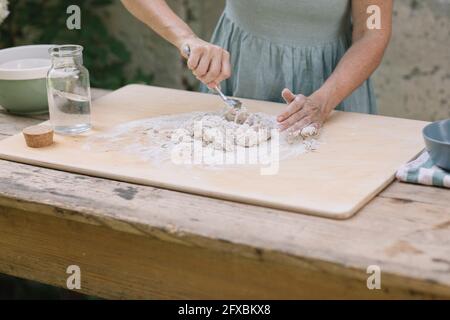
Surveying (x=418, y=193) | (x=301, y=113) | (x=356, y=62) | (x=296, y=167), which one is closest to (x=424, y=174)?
(x=418, y=193)

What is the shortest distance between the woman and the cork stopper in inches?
14.8

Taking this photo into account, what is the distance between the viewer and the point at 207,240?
3.88 ft

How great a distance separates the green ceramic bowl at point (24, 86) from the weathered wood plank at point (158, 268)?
1.50 feet

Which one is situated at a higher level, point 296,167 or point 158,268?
point 296,167

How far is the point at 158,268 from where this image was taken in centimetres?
131

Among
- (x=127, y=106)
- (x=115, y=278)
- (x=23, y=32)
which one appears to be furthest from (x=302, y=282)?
(x=23, y=32)

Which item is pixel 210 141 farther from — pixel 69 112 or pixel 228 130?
pixel 69 112

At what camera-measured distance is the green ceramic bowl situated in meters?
1.78

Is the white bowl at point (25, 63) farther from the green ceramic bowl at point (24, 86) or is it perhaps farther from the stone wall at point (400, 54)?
the stone wall at point (400, 54)

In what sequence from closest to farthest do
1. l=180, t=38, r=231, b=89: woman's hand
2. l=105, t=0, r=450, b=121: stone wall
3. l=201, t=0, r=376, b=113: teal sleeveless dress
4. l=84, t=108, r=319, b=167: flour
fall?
1. l=84, t=108, r=319, b=167: flour
2. l=180, t=38, r=231, b=89: woman's hand
3. l=201, t=0, r=376, b=113: teal sleeveless dress
4. l=105, t=0, r=450, b=121: stone wall

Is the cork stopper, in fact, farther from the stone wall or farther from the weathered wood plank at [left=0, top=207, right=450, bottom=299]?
the stone wall

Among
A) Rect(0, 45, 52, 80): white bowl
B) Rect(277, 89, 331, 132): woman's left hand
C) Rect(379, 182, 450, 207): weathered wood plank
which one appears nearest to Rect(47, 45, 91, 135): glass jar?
Rect(0, 45, 52, 80): white bowl

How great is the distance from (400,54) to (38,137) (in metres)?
1.96

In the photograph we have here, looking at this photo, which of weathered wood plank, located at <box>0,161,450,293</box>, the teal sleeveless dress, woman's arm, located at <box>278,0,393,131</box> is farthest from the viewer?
the teal sleeveless dress
